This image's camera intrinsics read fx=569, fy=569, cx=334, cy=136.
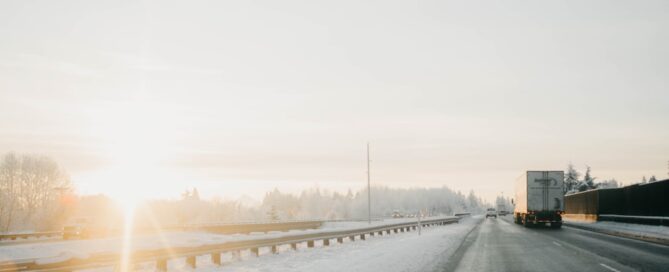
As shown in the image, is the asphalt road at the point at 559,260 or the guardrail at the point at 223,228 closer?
the asphalt road at the point at 559,260

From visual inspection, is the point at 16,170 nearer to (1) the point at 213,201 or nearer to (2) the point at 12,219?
(2) the point at 12,219

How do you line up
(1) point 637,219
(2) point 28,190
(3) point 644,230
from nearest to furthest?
1. (3) point 644,230
2. (1) point 637,219
3. (2) point 28,190

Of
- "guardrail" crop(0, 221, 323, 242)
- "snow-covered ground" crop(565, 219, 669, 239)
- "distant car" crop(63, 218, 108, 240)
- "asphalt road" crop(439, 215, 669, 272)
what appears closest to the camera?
"asphalt road" crop(439, 215, 669, 272)

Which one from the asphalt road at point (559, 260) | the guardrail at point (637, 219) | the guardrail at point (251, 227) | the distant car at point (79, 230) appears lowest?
the guardrail at point (251, 227)

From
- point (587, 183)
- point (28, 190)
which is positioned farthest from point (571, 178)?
point (28, 190)

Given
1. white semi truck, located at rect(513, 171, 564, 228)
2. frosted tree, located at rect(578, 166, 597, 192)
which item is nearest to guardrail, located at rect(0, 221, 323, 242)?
white semi truck, located at rect(513, 171, 564, 228)

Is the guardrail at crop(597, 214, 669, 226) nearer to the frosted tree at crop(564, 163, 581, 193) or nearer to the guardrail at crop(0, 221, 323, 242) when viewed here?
the guardrail at crop(0, 221, 323, 242)

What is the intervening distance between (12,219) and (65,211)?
694 centimetres

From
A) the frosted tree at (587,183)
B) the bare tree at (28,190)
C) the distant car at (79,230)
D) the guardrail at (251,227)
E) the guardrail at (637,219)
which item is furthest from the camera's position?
the frosted tree at (587,183)

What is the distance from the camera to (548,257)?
17422 mm

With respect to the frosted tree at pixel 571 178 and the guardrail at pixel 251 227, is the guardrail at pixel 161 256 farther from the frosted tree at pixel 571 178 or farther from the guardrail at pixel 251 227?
the frosted tree at pixel 571 178

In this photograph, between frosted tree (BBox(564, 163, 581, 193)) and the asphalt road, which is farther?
frosted tree (BBox(564, 163, 581, 193))

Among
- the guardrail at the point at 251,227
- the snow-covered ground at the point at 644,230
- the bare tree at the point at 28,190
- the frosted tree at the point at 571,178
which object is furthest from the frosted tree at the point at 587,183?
the bare tree at the point at 28,190

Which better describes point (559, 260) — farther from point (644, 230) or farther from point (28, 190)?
point (28, 190)
